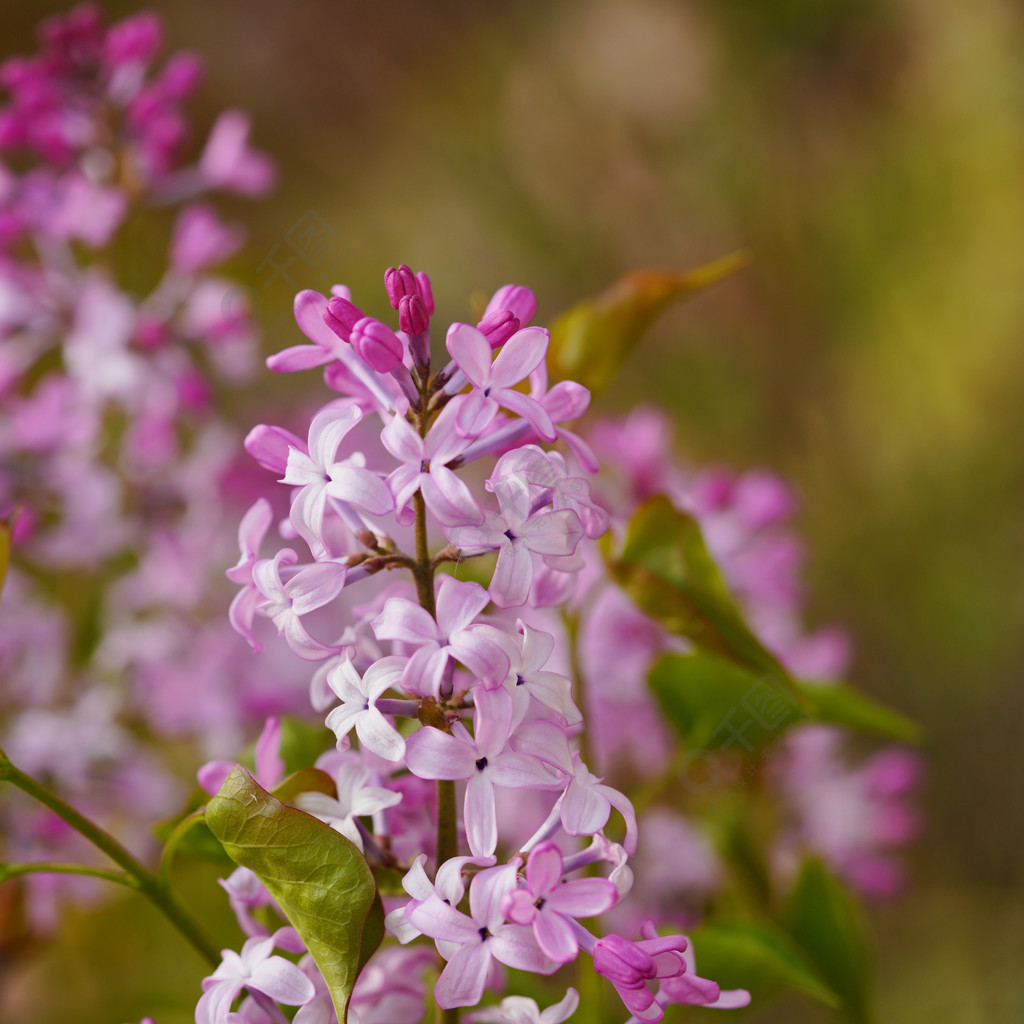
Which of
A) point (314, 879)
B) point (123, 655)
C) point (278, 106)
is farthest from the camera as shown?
point (278, 106)

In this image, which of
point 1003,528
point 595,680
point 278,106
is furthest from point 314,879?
point 278,106

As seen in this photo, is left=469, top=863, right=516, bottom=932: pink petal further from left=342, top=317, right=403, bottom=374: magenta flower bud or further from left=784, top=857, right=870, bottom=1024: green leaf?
left=784, top=857, right=870, bottom=1024: green leaf

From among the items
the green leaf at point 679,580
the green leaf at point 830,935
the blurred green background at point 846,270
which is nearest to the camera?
the green leaf at point 679,580

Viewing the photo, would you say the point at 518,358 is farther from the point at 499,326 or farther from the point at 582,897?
the point at 582,897

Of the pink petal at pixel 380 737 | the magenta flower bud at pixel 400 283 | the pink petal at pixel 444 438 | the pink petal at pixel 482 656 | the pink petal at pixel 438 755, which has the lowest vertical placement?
the pink petal at pixel 438 755

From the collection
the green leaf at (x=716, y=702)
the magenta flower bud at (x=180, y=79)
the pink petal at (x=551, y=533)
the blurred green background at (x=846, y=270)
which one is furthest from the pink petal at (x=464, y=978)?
the blurred green background at (x=846, y=270)

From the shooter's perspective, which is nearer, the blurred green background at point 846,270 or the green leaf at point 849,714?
the green leaf at point 849,714

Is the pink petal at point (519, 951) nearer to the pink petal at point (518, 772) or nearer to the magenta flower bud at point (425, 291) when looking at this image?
the pink petal at point (518, 772)

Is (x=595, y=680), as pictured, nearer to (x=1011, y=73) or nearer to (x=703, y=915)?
(x=703, y=915)

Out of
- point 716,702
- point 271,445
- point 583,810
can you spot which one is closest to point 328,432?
point 271,445
